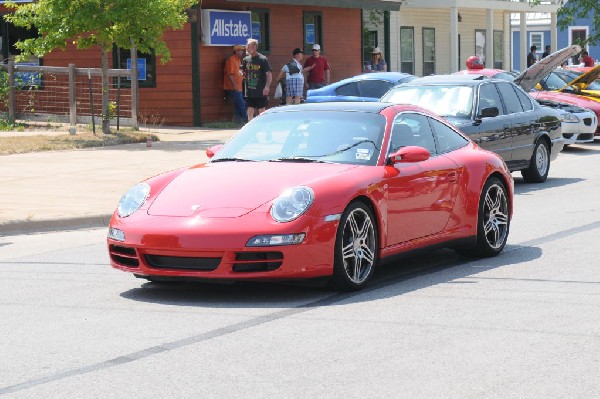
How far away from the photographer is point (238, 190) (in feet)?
29.1

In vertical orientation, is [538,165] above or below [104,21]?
below

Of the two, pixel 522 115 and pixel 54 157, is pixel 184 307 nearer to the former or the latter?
pixel 522 115

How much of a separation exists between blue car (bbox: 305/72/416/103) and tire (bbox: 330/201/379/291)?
52.9ft

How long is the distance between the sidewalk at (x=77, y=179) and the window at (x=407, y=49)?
19.7 m

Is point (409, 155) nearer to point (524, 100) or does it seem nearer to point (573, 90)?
point (524, 100)

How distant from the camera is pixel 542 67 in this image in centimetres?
2216

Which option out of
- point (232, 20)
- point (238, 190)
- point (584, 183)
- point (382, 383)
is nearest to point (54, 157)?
point (584, 183)

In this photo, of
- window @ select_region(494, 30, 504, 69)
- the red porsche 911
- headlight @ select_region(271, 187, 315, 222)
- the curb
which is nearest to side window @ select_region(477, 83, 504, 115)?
the curb

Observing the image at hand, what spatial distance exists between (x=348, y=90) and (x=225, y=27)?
16.4 ft

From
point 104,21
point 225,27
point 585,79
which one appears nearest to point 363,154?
point 104,21

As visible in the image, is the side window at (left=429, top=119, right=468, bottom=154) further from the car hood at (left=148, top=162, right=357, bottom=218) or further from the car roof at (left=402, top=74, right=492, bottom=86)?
the car roof at (left=402, top=74, right=492, bottom=86)

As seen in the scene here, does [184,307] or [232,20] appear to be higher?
[232,20]

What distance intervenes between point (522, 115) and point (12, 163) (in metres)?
7.63

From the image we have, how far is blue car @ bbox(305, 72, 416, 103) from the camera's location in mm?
25250
